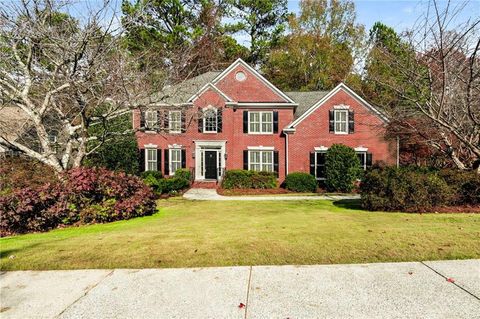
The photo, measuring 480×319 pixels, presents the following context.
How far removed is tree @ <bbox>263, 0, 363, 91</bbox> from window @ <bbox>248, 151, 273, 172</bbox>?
1540 cm

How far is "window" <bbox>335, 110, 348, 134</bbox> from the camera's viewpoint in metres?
22.0

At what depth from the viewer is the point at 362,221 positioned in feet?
29.0

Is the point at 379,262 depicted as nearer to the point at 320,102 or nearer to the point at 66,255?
the point at 66,255

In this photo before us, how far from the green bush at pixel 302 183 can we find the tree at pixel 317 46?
17.0m

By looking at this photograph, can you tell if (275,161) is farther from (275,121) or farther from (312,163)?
(275,121)

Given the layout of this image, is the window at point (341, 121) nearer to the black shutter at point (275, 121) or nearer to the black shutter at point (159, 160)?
the black shutter at point (275, 121)

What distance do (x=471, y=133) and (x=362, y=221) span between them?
766 centimetres

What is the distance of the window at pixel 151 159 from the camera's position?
2326cm

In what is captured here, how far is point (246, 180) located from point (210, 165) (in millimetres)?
3609

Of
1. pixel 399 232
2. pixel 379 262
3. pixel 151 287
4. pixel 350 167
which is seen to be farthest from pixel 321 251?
pixel 350 167

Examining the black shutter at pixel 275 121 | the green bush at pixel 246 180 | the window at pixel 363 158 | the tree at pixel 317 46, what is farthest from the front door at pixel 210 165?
the tree at pixel 317 46

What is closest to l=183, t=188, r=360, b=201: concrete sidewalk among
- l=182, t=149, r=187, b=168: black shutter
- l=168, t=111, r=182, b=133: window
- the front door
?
the front door

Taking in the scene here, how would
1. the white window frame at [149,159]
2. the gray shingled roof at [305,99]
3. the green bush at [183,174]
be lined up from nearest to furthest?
the green bush at [183,174]
the white window frame at [149,159]
the gray shingled roof at [305,99]

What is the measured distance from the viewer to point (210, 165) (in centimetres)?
2298
